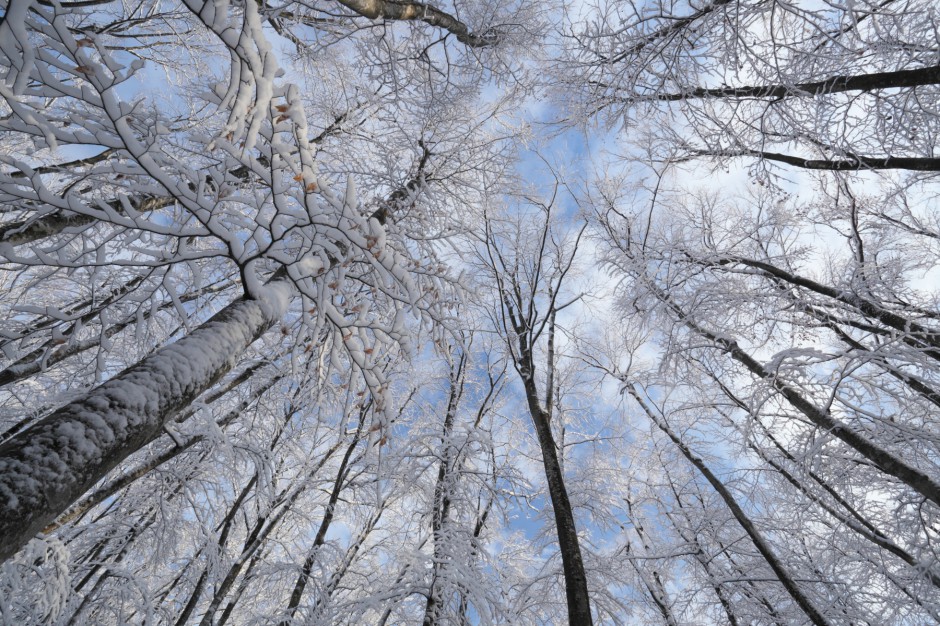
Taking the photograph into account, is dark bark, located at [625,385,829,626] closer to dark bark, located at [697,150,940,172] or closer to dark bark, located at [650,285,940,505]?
dark bark, located at [650,285,940,505]

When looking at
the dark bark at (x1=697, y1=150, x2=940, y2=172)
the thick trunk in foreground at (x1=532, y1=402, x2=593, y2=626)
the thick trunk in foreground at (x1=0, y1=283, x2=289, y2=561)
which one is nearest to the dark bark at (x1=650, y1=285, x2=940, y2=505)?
the dark bark at (x1=697, y1=150, x2=940, y2=172)

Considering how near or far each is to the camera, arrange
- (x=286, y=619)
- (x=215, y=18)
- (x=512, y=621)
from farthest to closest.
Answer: (x=286, y=619), (x=512, y=621), (x=215, y=18)

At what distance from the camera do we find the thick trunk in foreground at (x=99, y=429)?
133 cm

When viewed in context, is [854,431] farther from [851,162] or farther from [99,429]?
[99,429]

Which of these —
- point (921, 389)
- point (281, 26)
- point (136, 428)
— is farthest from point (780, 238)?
point (136, 428)

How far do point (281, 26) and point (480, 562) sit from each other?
6666 millimetres

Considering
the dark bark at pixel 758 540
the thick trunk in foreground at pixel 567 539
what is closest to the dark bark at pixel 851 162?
the thick trunk in foreground at pixel 567 539

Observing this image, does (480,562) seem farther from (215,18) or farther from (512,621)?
(215,18)

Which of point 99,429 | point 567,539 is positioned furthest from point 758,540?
point 99,429

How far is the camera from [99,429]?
5.15 feet

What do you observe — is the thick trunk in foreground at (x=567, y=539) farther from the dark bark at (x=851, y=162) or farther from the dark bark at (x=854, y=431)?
the dark bark at (x=851, y=162)

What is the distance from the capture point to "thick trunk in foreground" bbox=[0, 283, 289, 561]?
1.33 metres

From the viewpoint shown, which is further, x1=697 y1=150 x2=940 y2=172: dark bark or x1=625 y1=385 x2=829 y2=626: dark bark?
x1=625 y1=385 x2=829 y2=626: dark bark

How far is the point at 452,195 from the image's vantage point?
5.54 metres
